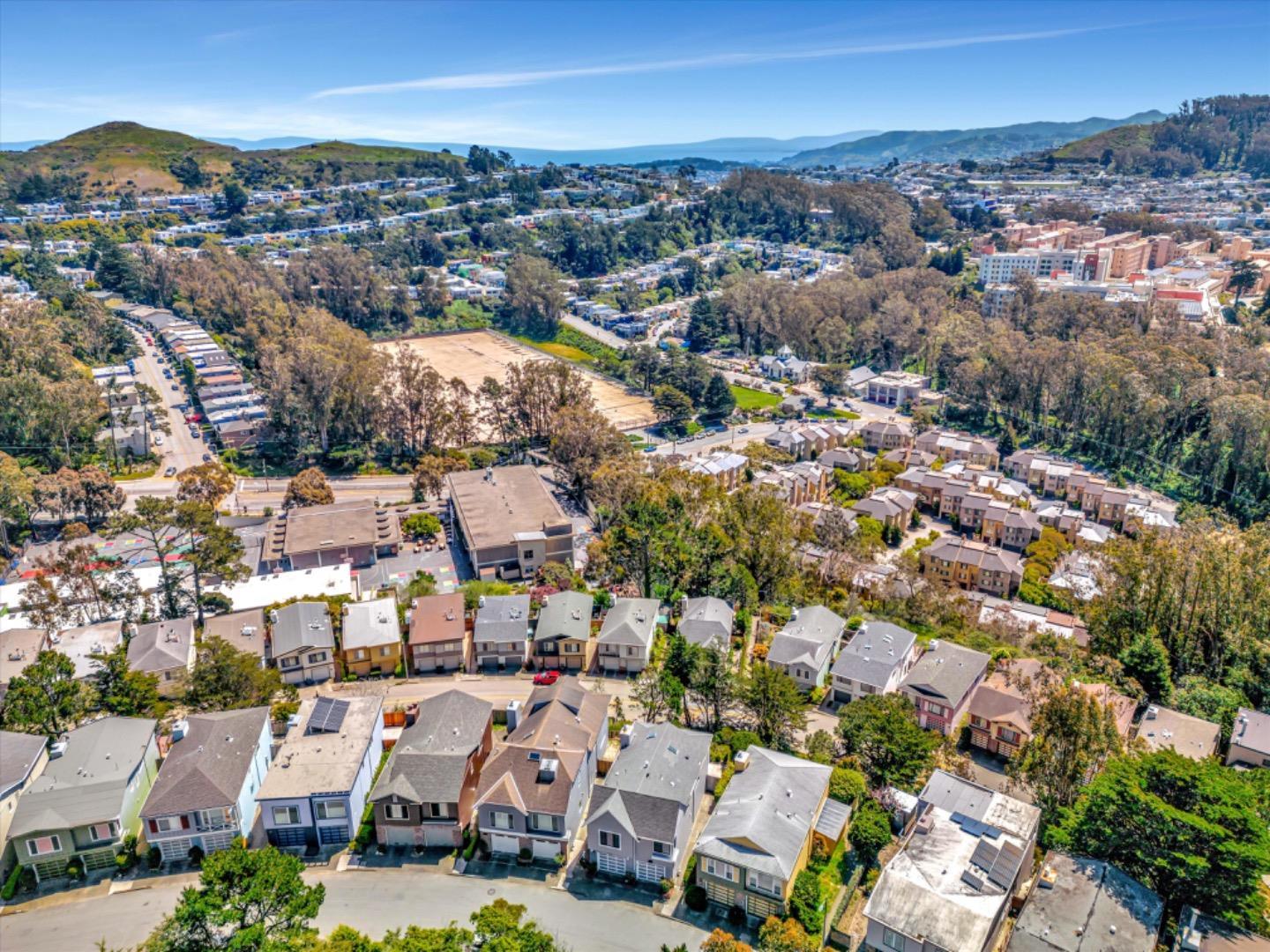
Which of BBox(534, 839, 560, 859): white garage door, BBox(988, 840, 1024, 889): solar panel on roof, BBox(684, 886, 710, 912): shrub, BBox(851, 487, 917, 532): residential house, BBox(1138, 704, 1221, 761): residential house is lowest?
BBox(851, 487, 917, 532): residential house

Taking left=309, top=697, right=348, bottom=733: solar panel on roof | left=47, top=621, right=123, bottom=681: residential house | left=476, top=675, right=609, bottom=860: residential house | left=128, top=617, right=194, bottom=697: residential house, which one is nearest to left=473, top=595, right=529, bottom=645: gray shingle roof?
left=476, top=675, right=609, bottom=860: residential house

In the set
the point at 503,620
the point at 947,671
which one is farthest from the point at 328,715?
the point at 947,671

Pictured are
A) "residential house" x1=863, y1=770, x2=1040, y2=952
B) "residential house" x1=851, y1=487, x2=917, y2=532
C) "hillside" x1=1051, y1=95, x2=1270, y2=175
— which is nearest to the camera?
"residential house" x1=863, y1=770, x2=1040, y2=952

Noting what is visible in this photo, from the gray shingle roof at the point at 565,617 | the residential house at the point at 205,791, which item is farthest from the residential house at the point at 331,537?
the residential house at the point at 205,791

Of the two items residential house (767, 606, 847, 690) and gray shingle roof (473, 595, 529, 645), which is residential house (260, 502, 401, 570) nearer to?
gray shingle roof (473, 595, 529, 645)

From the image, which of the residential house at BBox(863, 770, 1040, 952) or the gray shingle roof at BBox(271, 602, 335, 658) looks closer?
the residential house at BBox(863, 770, 1040, 952)

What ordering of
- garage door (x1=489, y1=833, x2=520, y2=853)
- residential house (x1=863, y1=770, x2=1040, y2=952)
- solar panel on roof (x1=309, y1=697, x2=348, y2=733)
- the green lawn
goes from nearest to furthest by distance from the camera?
residential house (x1=863, y1=770, x2=1040, y2=952), garage door (x1=489, y1=833, x2=520, y2=853), solar panel on roof (x1=309, y1=697, x2=348, y2=733), the green lawn

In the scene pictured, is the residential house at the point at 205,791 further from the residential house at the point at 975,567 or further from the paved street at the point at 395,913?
the residential house at the point at 975,567
